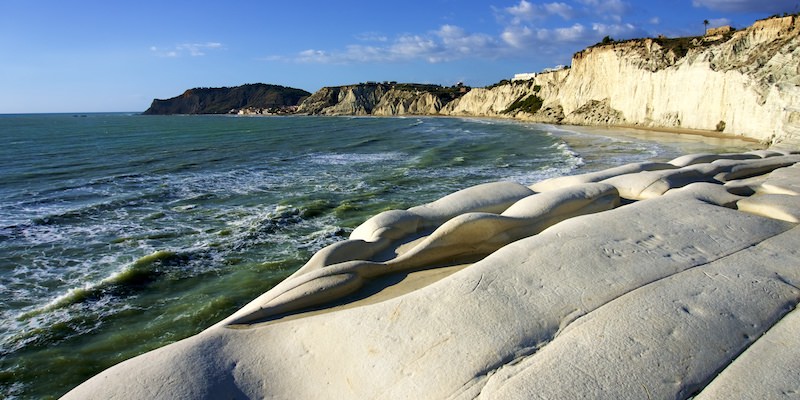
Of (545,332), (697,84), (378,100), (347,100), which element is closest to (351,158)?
(545,332)

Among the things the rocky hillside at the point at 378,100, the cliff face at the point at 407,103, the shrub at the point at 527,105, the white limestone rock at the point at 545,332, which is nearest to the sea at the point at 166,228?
the white limestone rock at the point at 545,332

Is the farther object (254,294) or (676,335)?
(254,294)

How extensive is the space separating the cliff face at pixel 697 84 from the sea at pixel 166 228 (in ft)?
11.8

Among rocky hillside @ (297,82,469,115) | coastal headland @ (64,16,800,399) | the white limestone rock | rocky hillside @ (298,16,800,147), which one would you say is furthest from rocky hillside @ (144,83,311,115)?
the white limestone rock

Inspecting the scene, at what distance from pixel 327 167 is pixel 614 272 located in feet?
68.9

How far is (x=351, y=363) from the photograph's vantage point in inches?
153

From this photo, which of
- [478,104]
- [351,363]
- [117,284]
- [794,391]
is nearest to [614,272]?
[794,391]

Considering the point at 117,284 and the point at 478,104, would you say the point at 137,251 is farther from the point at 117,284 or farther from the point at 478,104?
the point at 478,104

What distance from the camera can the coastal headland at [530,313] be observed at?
11.5 ft

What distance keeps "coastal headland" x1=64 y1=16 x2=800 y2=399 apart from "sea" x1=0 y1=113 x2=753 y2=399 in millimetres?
3145

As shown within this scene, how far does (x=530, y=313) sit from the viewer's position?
4062mm

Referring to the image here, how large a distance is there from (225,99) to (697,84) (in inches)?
6968

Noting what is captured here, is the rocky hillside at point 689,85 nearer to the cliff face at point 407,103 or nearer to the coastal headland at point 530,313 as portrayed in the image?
the coastal headland at point 530,313

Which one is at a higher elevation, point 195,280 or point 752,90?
point 752,90
